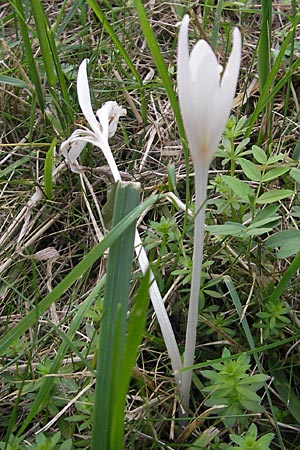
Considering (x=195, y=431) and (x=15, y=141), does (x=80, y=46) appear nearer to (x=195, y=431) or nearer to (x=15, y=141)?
(x=15, y=141)

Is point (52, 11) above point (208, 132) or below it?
below

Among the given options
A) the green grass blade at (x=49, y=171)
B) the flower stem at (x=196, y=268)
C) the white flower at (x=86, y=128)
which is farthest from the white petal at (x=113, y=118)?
the flower stem at (x=196, y=268)

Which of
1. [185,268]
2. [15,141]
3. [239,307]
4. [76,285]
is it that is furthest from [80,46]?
[239,307]

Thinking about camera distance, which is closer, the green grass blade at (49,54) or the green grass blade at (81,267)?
the green grass blade at (81,267)

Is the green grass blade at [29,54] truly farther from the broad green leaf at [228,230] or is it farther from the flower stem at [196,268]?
the flower stem at [196,268]

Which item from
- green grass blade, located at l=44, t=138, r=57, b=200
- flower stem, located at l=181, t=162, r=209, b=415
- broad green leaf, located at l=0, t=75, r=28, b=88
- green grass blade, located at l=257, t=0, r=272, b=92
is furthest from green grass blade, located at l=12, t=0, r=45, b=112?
flower stem, located at l=181, t=162, r=209, b=415
